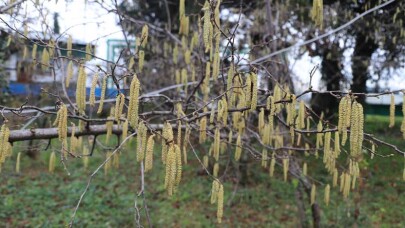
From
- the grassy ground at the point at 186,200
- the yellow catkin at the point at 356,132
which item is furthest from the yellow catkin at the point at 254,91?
the grassy ground at the point at 186,200

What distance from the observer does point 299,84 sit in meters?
5.88

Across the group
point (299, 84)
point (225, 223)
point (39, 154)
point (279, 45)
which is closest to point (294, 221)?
point (225, 223)

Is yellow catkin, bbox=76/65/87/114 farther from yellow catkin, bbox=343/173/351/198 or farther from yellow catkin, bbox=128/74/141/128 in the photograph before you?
yellow catkin, bbox=343/173/351/198

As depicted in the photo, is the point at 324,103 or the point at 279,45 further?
the point at 324,103

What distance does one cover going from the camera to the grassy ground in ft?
18.7

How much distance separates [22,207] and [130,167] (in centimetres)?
276

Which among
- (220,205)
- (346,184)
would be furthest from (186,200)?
(220,205)

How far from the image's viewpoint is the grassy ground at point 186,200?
18.7 feet

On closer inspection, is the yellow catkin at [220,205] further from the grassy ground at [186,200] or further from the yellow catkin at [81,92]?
the grassy ground at [186,200]

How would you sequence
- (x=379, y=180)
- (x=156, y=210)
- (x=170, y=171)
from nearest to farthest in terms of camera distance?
1. (x=170, y=171)
2. (x=156, y=210)
3. (x=379, y=180)

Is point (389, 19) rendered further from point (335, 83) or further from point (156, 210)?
point (156, 210)

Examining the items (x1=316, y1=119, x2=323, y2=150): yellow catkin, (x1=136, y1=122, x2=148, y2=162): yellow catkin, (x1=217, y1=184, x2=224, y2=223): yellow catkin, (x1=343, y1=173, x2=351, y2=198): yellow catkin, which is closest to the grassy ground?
(x1=343, y1=173, x2=351, y2=198): yellow catkin

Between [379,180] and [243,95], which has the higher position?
[243,95]

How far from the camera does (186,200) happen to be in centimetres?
673
